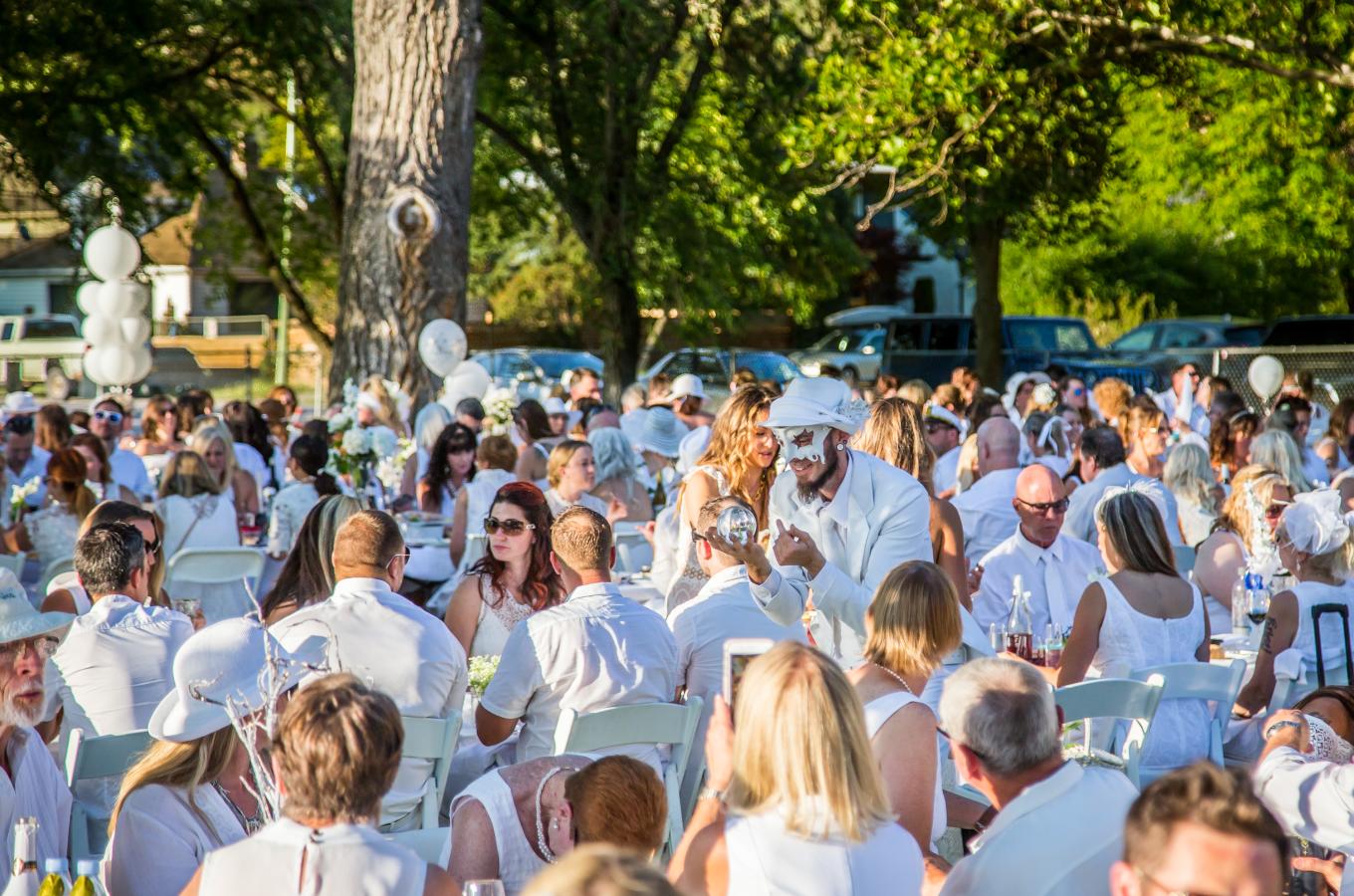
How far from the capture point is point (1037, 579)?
6.80 m

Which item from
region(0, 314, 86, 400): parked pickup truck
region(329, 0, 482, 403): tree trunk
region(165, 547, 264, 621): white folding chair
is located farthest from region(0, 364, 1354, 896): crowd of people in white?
region(0, 314, 86, 400): parked pickup truck

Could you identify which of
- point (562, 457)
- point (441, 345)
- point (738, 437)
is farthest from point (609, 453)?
point (441, 345)

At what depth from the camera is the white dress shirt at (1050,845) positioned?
317 cm

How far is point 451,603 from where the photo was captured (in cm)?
587

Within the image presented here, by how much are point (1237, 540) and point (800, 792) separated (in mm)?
4922

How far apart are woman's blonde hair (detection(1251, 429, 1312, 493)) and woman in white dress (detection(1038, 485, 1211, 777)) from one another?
3279mm

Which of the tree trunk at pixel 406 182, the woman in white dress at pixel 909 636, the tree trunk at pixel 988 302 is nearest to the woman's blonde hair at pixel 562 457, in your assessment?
the woman in white dress at pixel 909 636

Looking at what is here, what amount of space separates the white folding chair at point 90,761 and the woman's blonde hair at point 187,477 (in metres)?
4.63

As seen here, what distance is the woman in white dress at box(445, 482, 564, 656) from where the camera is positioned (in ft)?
→ 19.1

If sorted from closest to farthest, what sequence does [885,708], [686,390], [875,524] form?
[885,708], [875,524], [686,390]

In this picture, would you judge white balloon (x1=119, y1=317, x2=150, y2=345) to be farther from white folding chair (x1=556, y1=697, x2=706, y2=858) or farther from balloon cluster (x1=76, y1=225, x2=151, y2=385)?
white folding chair (x1=556, y1=697, x2=706, y2=858)

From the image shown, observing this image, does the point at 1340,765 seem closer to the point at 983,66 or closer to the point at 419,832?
the point at 419,832

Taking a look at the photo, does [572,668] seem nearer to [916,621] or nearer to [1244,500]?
[916,621]

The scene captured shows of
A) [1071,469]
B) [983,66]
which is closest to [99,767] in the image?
[1071,469]
